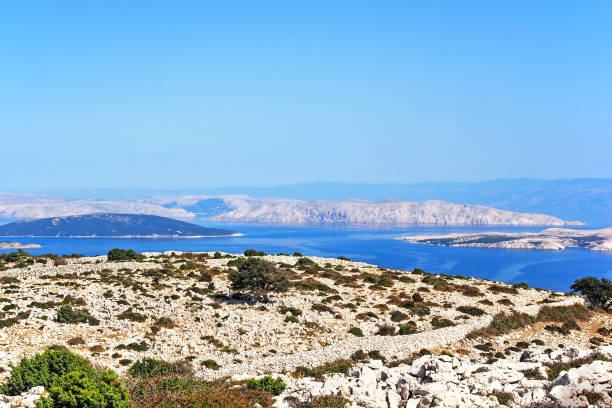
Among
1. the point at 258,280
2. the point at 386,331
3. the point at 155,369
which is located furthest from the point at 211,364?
the point at 386,331

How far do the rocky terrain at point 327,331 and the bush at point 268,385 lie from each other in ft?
1.01

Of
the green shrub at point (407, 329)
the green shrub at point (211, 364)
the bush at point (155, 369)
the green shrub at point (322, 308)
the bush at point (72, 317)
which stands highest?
the bush at point (72, 317)

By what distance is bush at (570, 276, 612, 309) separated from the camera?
4472 centimetres

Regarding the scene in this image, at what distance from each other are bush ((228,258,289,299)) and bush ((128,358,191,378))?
13976 millimetres

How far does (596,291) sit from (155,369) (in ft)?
138

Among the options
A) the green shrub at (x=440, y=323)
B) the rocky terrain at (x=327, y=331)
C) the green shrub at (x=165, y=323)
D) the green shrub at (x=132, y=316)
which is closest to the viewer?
the rocky terrain at (x=327, y=331)

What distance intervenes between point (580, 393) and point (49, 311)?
31548mm

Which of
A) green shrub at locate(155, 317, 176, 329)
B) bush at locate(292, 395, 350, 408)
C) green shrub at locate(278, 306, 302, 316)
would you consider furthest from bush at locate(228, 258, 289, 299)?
bush at locate(292, 395, 350, 408)

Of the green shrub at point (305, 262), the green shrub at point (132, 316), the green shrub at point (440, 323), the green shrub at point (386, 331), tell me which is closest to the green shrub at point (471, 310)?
the green shrub at point (440, 323)

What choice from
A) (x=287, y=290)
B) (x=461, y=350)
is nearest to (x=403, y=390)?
(x=461, y=350)

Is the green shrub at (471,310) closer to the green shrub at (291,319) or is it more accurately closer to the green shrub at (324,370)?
the green shrub at (291,319)

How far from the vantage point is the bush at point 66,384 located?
14.0m

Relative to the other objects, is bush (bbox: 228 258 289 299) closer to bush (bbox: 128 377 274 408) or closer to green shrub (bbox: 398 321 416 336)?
green shrub (bbox: 398 321 416 336)

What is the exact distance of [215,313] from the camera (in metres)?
35.2
